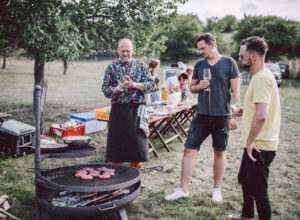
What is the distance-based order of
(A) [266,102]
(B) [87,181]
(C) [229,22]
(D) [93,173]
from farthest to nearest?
(C) [229,22]
(D) [93,173]
(B) [87,181]
(A) [266,102]

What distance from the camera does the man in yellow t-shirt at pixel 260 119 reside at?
7.37 ft

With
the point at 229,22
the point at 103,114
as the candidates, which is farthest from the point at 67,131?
the point at 229,22

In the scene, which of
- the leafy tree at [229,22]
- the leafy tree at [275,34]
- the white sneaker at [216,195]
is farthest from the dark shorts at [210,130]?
the leafy tree at [229,22]

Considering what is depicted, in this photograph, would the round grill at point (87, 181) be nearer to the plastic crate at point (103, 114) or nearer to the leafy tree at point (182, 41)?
the plastic crate at point (103, 114)

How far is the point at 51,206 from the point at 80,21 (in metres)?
6.42

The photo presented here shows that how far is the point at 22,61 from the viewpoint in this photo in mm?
37406

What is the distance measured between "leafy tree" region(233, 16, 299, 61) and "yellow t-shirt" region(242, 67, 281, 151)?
34805 millimetres

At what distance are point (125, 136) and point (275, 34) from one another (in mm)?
37231

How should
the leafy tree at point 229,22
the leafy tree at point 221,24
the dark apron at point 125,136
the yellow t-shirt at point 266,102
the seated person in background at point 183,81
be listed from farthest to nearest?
the leafy tree at point 229,22 → the leafy tree at point 221,24 → the seated person in background at point 183,81 → the dark apron at point 125,136 → the yellow t-shirt at point 266,102

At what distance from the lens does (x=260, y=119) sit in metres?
2.25

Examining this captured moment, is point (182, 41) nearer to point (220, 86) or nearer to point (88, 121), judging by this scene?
point (88, 121)

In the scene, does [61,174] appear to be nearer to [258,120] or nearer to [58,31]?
[258,120]

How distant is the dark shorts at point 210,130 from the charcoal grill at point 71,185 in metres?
0.90

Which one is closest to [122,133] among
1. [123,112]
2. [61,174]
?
[123,112]
